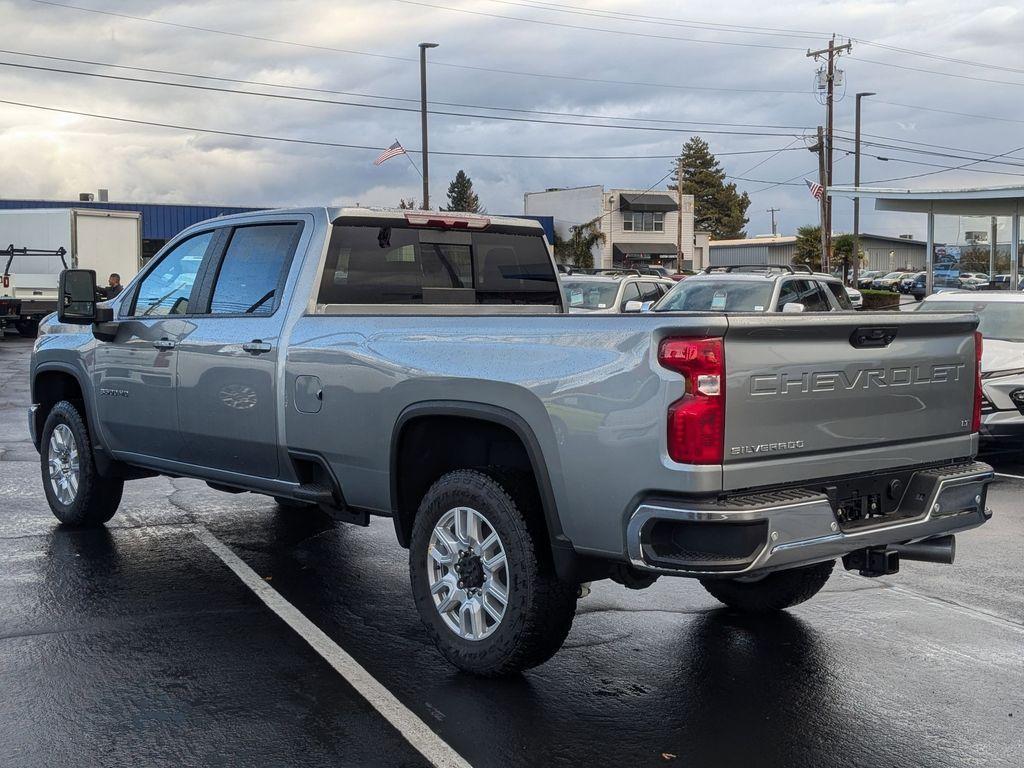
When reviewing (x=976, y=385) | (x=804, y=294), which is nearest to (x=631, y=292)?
(x=804, y=294)

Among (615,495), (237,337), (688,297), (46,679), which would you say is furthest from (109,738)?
(688,297)

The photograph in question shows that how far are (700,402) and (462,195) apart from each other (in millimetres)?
124246

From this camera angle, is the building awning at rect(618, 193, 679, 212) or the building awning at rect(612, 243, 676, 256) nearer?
the building awning at rect(618, 193, 679, 212)

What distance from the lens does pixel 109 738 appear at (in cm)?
431

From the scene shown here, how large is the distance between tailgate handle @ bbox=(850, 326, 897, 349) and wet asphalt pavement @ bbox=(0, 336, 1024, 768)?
4.73 feet

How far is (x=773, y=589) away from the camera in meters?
5.91

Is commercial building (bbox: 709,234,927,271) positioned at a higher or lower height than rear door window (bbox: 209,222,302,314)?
higher

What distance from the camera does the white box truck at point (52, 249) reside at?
31.3 m

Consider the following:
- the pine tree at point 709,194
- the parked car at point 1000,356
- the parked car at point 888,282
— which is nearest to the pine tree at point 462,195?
the pine tree at point 709,194

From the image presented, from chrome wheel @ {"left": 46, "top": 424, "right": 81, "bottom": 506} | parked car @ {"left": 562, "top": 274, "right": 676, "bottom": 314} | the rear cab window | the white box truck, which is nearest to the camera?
the rear cab window

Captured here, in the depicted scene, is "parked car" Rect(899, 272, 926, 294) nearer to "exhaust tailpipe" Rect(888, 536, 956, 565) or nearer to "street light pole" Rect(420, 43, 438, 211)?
"street light pole" Rect(420, 43, 438, 211)

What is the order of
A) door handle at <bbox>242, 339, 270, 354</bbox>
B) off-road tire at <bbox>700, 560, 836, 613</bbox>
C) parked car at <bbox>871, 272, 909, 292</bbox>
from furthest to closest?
1. parked car at <bbox>871, 272, 909, 292</bbox>
2. door handle at <bbox>242, 339, 270, 354</bbox>
3. off-road tire at <bbox>700, 560, 836, 613</bbox>

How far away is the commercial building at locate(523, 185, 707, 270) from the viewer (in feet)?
259

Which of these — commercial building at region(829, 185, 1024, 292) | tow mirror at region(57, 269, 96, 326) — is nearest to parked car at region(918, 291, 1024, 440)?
tow mirror at region(57, 269, 96, 326)
